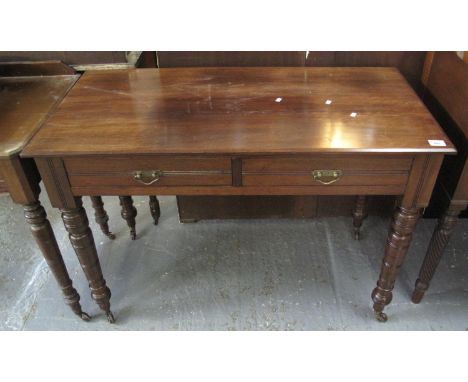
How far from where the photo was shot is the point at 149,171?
1200 mm

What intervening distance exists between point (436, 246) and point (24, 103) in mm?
1503

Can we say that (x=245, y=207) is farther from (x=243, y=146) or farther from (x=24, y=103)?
(x=24, y=103)

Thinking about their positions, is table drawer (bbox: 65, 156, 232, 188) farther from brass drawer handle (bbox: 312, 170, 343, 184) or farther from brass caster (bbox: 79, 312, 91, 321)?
brass caster (bbox: 79, 312, 91, 321)

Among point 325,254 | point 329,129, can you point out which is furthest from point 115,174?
point 325,254

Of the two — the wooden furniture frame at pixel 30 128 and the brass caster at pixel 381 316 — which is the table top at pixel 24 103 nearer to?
the wooden furniture frame at pixel 30 128

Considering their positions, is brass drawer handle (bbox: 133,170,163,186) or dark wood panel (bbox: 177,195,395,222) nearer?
brass drawer handle (bbox: 133,170,163,186)

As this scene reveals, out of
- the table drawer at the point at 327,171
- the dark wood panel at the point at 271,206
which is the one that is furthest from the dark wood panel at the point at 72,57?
the table drawer at the point at 327,171

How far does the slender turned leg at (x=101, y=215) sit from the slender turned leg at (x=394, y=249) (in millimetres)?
1205

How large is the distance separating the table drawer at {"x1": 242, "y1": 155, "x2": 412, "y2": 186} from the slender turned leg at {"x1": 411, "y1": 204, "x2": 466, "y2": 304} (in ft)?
0.99

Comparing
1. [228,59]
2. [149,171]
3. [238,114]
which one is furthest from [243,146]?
[228,59]

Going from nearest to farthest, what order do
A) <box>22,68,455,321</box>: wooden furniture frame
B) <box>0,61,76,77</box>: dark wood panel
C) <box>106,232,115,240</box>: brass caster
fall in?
1. <box>22,68,455,321</box>: wooden furniture frame
2. <box>0,61,76,77</box>: dark wood panel
3. <box>106,232,115,240</box>: brass caster

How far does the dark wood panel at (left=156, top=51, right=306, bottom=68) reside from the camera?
1593 mm

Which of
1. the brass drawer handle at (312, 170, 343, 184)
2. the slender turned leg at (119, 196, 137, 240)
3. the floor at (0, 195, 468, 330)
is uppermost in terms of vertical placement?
the brass drawer handle at (312, 170, 343, 184)

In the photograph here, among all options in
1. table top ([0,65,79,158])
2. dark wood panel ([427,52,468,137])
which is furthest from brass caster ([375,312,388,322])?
table top ([0,65,79,158])
